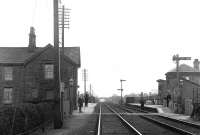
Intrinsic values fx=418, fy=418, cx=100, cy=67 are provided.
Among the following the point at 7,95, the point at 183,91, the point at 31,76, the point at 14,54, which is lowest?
the point at 7,95

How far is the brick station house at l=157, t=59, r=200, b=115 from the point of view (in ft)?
132

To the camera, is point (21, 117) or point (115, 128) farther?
point (115, 128)

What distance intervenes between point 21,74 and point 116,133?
35.0 meters

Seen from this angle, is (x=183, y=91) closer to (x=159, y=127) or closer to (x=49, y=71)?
(x=49, y=71)

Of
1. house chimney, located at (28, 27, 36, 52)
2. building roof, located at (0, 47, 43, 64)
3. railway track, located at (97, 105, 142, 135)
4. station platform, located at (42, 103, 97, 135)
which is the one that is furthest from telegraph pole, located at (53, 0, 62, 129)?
house chimney, located at (28, 27, 36, 52)

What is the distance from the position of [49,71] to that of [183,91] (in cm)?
3003

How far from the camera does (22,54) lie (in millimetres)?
56312

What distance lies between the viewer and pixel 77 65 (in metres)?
57.0

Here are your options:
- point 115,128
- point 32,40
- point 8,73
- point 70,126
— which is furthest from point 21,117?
point 32,40

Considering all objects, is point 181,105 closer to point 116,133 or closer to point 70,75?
point 70,75

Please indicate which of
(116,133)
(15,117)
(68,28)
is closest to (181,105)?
(68,28)

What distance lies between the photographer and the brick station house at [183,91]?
40375 mm

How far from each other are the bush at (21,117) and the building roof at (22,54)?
1129 inches

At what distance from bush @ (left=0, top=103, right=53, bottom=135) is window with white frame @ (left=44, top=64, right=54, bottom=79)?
2669 cm
